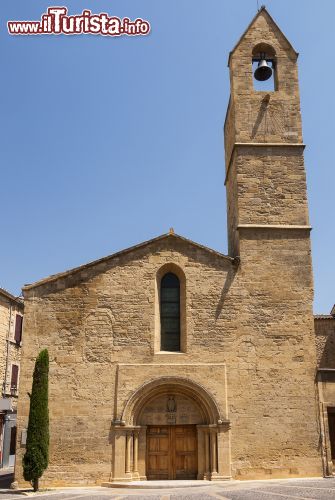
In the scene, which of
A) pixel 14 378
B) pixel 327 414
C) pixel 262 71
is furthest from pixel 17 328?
pixel 262 71

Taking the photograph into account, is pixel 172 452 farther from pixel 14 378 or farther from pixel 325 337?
pixel 14 378

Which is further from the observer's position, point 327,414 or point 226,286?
point 226,286

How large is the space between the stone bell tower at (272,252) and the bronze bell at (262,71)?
315 millimetres

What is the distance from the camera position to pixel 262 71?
763 inches

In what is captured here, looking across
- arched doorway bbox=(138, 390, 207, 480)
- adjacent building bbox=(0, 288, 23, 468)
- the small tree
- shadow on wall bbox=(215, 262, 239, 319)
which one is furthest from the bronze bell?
adjacent building bbox=(0, 288, 23, 468)

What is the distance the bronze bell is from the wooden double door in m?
13.3

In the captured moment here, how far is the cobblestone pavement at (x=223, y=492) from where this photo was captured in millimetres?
12078

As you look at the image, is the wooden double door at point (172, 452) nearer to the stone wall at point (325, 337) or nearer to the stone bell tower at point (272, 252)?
the stone bell tower at point (272, 252)

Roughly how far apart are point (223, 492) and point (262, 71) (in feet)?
48.9

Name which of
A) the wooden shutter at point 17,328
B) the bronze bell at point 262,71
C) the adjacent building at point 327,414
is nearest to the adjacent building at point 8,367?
the wooden shutter at point 17,328

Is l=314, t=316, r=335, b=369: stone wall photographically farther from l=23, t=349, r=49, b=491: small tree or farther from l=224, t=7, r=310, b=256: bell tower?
l=23, t=349, r=49, b=491: small tree

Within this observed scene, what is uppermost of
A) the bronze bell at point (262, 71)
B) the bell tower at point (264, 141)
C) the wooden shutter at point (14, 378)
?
the bronze bell at point (262, 71)

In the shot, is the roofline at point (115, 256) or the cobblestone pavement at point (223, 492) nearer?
the cobblestone pavement at point (223, 492)

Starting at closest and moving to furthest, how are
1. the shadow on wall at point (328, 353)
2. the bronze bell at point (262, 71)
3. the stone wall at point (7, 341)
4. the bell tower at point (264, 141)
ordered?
the bell tower at point (264, 141) → the bronze bell at point (262, 71) → the shadow on wall at point (328, 353) → the stone wall at point (7, 341)
